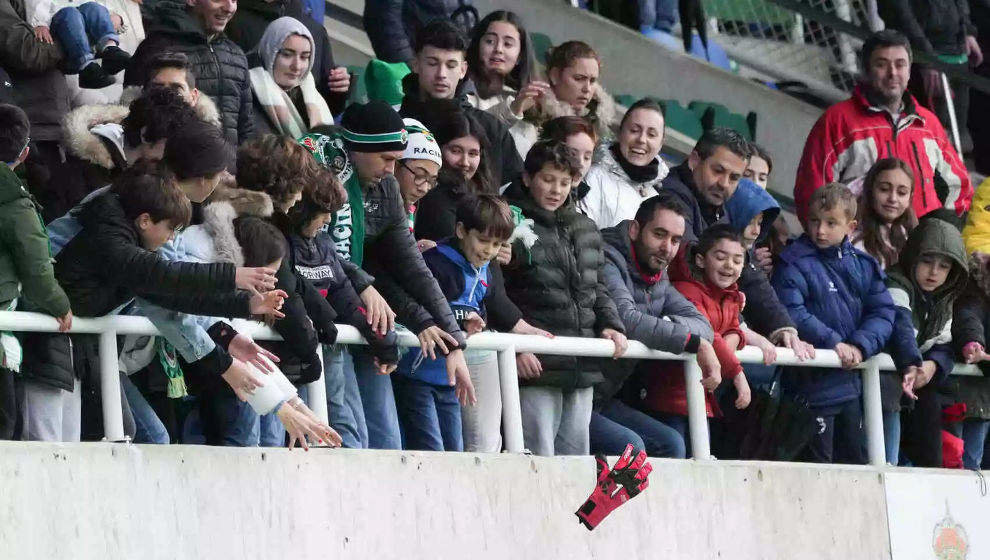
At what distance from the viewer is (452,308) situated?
7605mm

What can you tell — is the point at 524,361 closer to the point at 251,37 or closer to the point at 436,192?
the point at 436,192

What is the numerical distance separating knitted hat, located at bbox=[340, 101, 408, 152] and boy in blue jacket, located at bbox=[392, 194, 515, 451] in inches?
14.1

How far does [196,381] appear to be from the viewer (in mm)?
6629

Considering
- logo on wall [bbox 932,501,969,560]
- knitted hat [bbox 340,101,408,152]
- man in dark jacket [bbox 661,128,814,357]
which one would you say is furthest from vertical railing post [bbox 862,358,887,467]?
knitted hat [bbox 340,101,408,152]

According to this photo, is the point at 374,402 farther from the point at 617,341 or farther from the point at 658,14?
the point at 658,14

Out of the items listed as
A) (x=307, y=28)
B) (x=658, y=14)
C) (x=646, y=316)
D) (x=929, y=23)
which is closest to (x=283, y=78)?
(x=307, y=28)

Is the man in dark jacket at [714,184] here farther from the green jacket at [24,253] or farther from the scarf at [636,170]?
the green jacket at [24,253]

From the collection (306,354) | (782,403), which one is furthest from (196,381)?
(782,403)

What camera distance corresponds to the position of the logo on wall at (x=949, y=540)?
30.3 feet

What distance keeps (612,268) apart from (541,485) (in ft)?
3.92

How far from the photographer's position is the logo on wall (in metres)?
9.23

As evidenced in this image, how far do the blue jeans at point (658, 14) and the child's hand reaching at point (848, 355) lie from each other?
212 inches

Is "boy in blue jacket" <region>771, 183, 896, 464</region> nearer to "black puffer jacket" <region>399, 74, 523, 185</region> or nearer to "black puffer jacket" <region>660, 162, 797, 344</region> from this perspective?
"black puffer jacket" <region>660, 162, 797, 344</region>

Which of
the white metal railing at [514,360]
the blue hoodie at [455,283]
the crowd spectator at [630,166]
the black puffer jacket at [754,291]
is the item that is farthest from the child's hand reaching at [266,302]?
the crowd spectator at [630,166]
